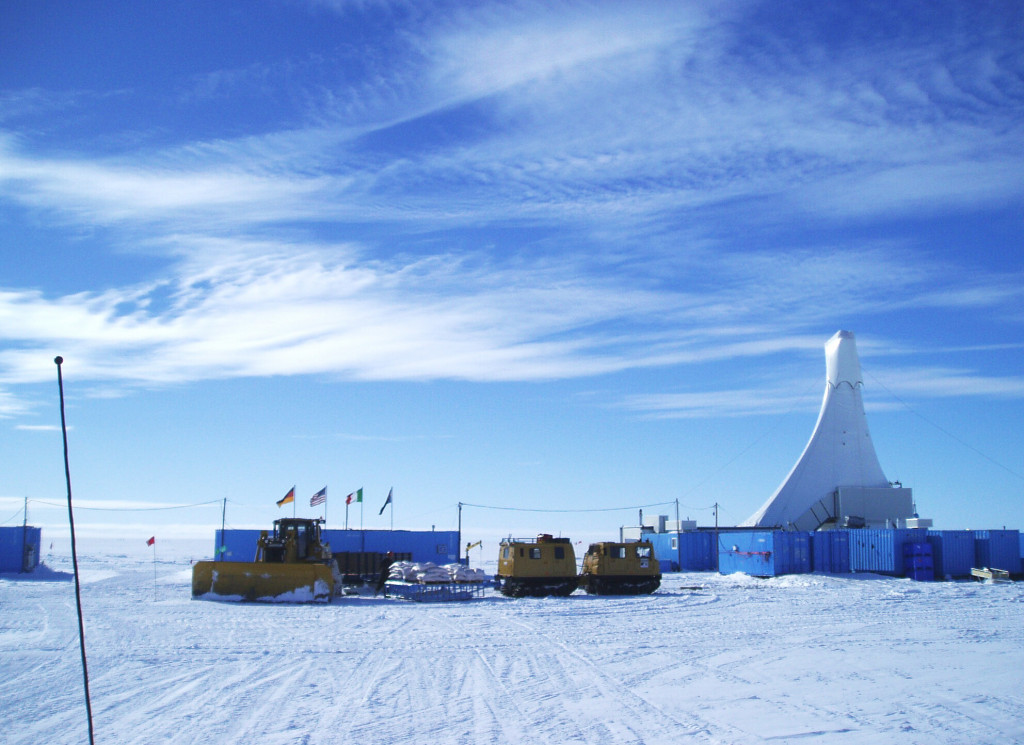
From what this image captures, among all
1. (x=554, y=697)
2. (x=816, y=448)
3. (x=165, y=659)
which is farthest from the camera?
(x=816, y=448)

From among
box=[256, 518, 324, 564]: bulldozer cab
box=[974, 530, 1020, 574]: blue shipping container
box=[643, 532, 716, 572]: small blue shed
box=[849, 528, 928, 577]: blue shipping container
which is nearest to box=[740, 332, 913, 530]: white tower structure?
box=[643, 532, 716, 572]: small blue shed

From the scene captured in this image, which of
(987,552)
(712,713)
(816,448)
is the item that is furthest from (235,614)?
(816,448)

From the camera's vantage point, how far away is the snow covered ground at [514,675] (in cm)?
761

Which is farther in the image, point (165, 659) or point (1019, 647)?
point (1019, 647)

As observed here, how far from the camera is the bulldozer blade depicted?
21.0 meters

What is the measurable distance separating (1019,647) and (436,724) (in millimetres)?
10163

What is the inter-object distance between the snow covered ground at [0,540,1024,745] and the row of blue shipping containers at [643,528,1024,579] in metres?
12.3

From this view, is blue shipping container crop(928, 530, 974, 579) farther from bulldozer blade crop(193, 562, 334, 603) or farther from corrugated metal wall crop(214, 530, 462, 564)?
bulldozer blade crop(193, 562, 334, 603)

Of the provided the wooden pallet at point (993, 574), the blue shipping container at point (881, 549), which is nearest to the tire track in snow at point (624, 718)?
the blue shipping container at point (881, 549)

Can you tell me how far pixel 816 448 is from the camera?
46062mm

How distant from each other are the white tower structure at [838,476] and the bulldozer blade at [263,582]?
28.5 metres

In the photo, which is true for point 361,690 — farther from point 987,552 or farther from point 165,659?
point 987,552

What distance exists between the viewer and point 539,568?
24.2 metres

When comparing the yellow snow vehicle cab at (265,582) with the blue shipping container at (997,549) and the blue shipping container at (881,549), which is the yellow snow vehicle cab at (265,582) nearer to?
the blue shipping container at (881,549)
